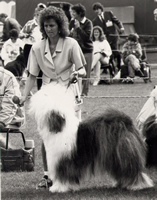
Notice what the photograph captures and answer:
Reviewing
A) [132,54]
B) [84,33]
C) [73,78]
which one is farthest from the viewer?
[132,54]

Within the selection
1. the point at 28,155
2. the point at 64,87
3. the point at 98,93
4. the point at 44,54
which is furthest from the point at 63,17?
the point at 98,93

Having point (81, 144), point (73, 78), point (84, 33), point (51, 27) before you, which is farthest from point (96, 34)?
point (81, 144)

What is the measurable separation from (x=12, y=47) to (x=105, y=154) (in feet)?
25.2

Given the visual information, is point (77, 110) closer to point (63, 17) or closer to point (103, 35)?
point (63, 17)

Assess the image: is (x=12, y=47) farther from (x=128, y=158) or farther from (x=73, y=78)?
(x=128, y=158)

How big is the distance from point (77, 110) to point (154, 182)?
1003 mm

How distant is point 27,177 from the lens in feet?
17.7

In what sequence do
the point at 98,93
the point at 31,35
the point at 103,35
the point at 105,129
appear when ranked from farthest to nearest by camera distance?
the point at 103,35
the point at 98,93
the point at 31,35
the point at 105,129

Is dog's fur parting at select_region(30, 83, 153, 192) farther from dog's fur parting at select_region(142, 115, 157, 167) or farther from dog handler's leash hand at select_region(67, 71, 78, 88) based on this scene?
dog's fur parting at select_region(142, 115, 157, 167)

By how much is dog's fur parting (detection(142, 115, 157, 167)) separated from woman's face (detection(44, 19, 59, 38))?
1.29m

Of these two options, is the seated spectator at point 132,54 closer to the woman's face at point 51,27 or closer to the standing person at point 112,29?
the standing person at point 112,29

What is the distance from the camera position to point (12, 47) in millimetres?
11852

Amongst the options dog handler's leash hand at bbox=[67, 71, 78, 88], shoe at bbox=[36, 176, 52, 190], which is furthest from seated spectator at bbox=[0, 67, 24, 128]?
dog handler's leash hand at bbox=[67, 71, 78, 88]

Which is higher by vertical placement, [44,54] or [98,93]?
[44,54]
